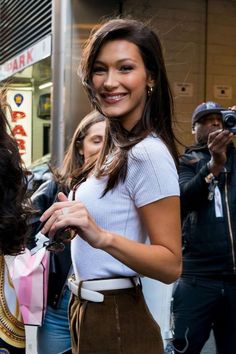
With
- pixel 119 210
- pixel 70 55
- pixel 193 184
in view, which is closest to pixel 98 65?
pixel 119 210

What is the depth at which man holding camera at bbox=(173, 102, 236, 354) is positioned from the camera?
3291 millimetres

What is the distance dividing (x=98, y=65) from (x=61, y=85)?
5758 millimetres

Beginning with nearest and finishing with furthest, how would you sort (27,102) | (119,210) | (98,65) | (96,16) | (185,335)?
(119,210)
(98,65)
(185,335)
(96,16)
(27,102)

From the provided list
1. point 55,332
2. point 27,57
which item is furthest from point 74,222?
point 27,57

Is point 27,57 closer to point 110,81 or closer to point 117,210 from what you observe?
point 110,81

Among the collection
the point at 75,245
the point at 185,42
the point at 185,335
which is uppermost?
the point at 185,42

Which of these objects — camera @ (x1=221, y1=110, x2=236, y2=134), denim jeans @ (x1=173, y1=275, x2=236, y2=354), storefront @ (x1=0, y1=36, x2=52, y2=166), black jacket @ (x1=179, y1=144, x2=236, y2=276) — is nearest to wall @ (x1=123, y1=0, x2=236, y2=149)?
storefront @ (x1=0, y1=36, x2=52, y2=166)

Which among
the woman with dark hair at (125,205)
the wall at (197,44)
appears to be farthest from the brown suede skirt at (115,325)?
the wall at (197,44)

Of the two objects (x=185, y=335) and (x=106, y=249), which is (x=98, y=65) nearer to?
(x=106, y=249)

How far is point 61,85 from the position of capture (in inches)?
297

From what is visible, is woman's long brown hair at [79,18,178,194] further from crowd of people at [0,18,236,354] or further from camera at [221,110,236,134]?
camera at [221,110,236,134]

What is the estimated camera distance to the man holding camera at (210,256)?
130 inches

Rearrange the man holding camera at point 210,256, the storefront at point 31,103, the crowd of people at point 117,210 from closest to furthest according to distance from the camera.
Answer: the crowd of people at point 117,210
the man holding camera at point 210,256
the storefront at point 31,103

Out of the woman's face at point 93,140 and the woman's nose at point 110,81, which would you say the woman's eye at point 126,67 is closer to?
the woman's nose at point 110,81
